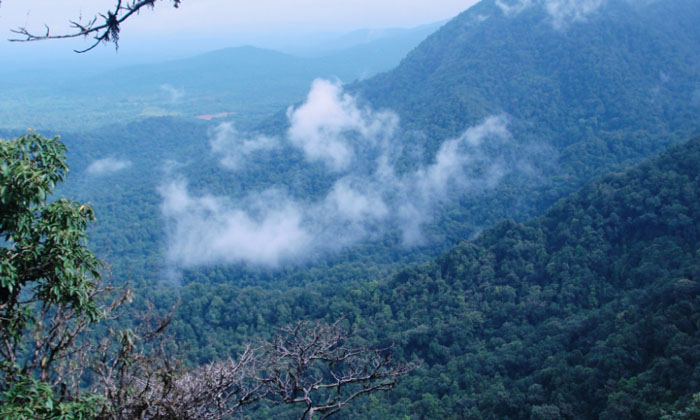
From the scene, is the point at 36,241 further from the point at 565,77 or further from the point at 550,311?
the point at 565,77

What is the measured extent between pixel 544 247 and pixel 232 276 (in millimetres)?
36645

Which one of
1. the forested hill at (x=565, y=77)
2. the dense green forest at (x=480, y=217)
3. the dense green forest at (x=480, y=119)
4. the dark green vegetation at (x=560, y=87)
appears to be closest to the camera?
the dense green forest at (x=480, y=217)

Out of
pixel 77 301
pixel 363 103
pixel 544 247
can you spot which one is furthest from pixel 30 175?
pixel 363 103

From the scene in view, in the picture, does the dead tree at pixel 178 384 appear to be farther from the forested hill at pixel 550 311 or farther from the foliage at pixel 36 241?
the forested hill at pixel 550 311

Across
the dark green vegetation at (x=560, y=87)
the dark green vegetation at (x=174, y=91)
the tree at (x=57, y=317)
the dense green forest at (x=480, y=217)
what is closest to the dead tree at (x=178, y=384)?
the tree at (x=57, y=317)

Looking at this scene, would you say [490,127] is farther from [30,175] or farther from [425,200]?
[30,175]

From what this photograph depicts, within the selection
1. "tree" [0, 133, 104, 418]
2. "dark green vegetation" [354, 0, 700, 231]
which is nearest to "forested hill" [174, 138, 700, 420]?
"tree" [0, 133, 104, 418]

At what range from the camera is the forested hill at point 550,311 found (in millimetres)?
17469

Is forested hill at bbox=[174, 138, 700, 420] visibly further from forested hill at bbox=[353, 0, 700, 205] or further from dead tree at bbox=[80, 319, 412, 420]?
forested hill at bbox=[353, 0, 700, 205]

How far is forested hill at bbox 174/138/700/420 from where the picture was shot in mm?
17469

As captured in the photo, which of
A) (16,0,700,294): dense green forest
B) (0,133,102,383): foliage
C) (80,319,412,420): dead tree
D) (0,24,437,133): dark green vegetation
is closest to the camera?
(0,133,102,383): foliage

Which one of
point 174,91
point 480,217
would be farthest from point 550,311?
point 174,91

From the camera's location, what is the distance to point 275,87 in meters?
170

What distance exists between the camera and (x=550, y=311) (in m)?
27.5
